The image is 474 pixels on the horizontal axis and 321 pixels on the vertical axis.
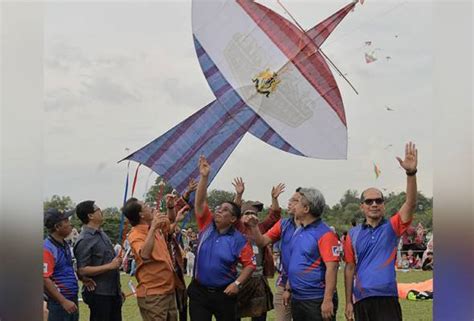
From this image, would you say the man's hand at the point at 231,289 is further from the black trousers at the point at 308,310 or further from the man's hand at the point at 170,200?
the man's hand at the point at 170,200

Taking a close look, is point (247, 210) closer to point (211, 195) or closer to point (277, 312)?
point (211, 195)

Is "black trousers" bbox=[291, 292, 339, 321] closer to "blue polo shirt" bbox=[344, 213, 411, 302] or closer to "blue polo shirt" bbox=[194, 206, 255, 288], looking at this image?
"blue polo shirt" bbox=[344, 213, 411, 302]

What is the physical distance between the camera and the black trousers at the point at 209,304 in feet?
19.1

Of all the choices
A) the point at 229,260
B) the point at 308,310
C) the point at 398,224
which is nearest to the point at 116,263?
the point at 229,260

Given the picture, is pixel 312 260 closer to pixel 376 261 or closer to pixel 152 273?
pixel 376 261

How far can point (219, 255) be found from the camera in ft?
19.1

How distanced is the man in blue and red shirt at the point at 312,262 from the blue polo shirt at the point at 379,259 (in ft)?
0.71

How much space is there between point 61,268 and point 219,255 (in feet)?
4.11

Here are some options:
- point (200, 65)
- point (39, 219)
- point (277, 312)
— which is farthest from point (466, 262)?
point (200, 65)

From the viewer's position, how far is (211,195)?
660 centimetres

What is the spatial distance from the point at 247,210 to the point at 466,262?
2.91m

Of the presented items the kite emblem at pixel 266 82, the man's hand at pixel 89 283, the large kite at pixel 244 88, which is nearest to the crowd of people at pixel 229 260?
the man's hand at pixel 89 283

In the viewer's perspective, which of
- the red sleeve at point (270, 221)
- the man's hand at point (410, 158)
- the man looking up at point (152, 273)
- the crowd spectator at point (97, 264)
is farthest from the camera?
the red sleeve at point (270, 221)

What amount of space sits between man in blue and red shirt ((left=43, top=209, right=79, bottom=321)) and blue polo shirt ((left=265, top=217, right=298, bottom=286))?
1.64 metres
